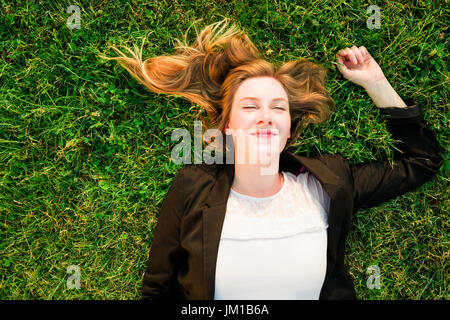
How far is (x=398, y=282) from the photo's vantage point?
3225 millimetres

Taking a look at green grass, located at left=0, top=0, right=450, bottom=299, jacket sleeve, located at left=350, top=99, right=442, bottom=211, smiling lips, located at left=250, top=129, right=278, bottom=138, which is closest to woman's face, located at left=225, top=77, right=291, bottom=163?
smiling lips, located at left=250, top=129, right=278, bottom=138

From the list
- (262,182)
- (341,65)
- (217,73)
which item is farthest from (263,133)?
(341,65)

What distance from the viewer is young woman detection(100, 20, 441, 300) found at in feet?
8.20

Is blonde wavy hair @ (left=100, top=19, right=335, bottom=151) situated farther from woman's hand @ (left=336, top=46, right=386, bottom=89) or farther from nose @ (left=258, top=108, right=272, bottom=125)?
nose @ (left=258, top=108, right=272, bottom=125)

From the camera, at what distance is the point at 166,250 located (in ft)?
9.11

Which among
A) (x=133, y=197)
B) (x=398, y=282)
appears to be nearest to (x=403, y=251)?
(x=398, y=282)

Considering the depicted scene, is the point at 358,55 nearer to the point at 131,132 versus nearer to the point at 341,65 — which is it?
the point at 341,65

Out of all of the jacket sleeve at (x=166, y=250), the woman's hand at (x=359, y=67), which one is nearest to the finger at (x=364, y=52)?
the woman's hand at (x=359, y=67)

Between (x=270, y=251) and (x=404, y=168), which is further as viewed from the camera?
(x=404, y=168)

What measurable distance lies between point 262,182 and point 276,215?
0.29 metres

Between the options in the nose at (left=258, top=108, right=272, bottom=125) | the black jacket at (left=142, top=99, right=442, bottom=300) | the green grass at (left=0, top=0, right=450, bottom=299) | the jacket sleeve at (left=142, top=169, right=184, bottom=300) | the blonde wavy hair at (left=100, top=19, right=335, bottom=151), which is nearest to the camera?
the nose at (left=258, top=108, right=272, bottom=125)

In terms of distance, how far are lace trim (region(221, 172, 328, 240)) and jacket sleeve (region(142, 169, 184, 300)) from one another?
1.49 ft

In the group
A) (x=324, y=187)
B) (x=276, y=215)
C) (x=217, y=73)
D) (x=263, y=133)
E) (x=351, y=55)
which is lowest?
(x=276, y=215)
